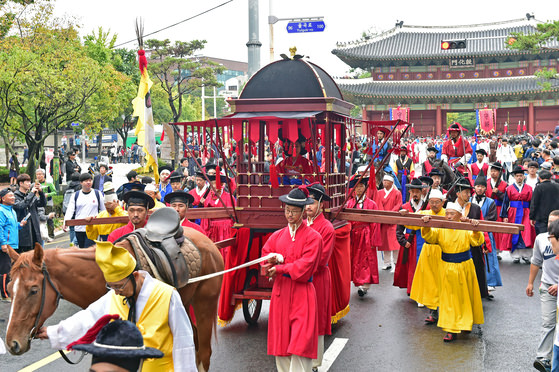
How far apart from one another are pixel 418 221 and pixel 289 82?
2.34 m

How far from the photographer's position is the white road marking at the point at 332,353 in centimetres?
700

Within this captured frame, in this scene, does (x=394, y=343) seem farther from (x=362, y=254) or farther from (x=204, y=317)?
(x=204, y=317)

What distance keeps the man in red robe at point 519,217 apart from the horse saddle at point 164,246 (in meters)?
8.91

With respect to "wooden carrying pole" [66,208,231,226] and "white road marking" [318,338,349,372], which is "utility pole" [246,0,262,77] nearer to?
"wooden carrying pole" [66,208,231,226]

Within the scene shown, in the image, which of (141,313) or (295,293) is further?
(295,293)

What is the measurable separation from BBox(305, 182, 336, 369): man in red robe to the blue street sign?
Result: 30.4 feet

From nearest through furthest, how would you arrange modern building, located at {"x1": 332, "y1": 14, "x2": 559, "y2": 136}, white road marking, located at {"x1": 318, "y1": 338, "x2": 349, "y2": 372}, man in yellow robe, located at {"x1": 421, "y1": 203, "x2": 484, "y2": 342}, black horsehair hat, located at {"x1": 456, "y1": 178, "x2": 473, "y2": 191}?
white road marking, located at {"x1": 318, "y1": 338, "x2": 349, "y2": 372} < man in yellow robe, located at {"x1": 421, "y1": 203, "x2": 484, "y2": 342} < black horsehair hat, located at {"x1": 456, "y1": 178, "x2": 473, "y2": 191} < modern building, located at {"x1": 332, "y1": 14, "x2": 559, "y2": 136}

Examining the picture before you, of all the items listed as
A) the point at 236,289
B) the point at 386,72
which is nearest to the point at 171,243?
the point at 236,289

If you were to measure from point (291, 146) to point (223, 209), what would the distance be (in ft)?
4.36

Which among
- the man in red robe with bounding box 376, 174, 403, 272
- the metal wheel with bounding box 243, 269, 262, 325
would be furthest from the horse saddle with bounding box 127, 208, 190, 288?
the man in red robe with bounding box 376, 174, 403, 272

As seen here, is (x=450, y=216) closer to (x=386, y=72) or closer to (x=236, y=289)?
(x=236, y=289)

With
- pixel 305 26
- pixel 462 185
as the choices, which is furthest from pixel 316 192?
pixel 305 26

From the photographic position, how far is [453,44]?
4712cm

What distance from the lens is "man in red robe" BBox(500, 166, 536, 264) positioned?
1259 centimetres
